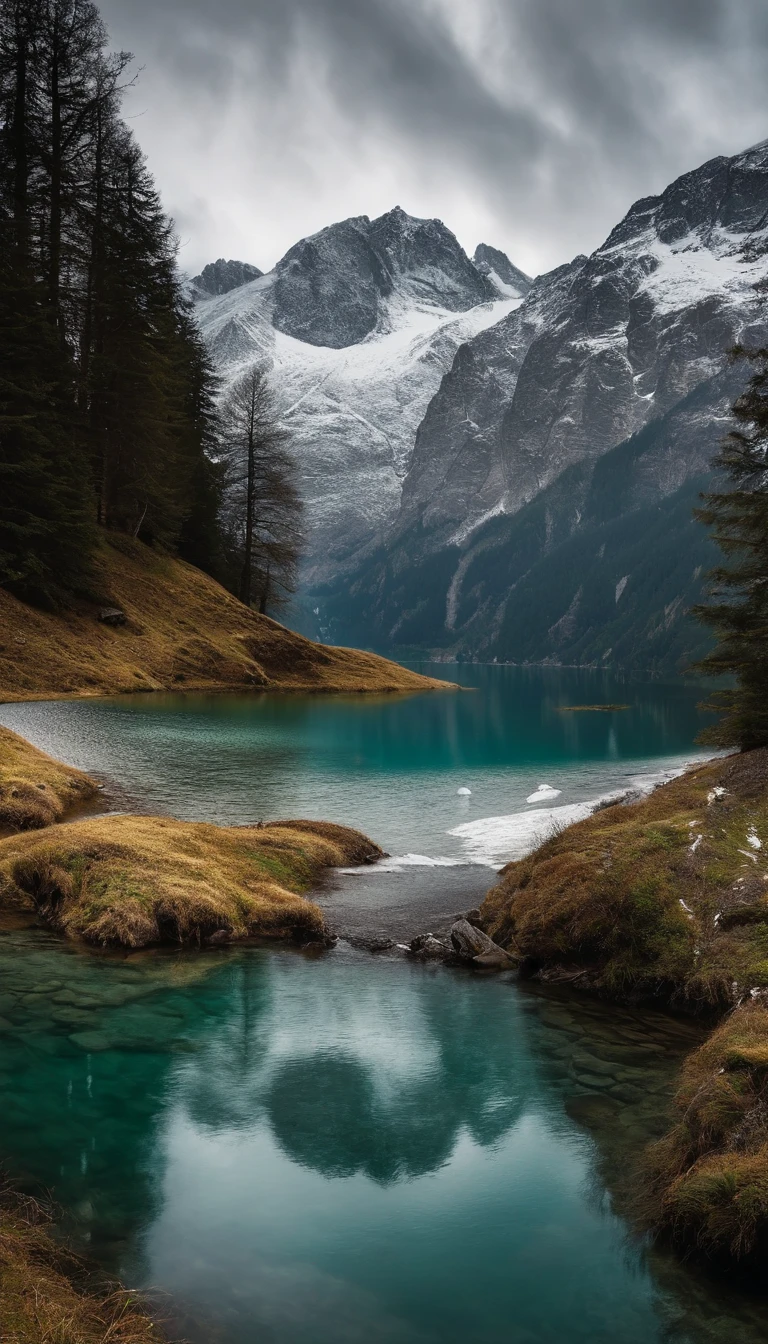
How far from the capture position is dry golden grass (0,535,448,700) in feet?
144

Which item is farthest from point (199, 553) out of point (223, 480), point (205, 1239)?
point (205, 1239)

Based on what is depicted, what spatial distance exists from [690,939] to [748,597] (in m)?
14.5

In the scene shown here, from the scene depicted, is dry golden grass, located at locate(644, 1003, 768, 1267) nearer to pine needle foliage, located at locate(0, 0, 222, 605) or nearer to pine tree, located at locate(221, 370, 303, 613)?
pine needle foliage, located at locate(0, 0, 222, 605)

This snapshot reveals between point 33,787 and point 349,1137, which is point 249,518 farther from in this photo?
point 349,1137

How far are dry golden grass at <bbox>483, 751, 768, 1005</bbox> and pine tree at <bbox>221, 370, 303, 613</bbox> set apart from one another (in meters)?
58.9

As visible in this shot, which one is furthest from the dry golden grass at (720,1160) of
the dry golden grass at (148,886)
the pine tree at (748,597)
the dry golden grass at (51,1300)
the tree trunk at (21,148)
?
the tree trunk at (21,148)

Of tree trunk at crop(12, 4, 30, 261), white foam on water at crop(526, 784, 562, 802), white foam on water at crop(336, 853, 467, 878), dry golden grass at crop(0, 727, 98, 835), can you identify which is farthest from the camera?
tree trunk at crop(12, 4, 30, 261)

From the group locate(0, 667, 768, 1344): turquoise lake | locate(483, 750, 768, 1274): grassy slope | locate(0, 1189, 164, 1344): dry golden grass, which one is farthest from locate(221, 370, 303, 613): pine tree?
locate(0, 1189, 164, 1344): dry golden grass

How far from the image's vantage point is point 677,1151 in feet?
28.8

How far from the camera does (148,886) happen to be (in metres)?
16.6

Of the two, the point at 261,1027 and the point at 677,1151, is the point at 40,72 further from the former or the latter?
the point at 677,1151

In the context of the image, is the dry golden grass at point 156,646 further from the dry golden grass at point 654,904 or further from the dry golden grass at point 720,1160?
the dry golden grass at point 720,1160

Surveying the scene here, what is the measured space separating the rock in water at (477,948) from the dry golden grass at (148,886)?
2.67 m

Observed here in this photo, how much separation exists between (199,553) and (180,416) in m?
11.0
